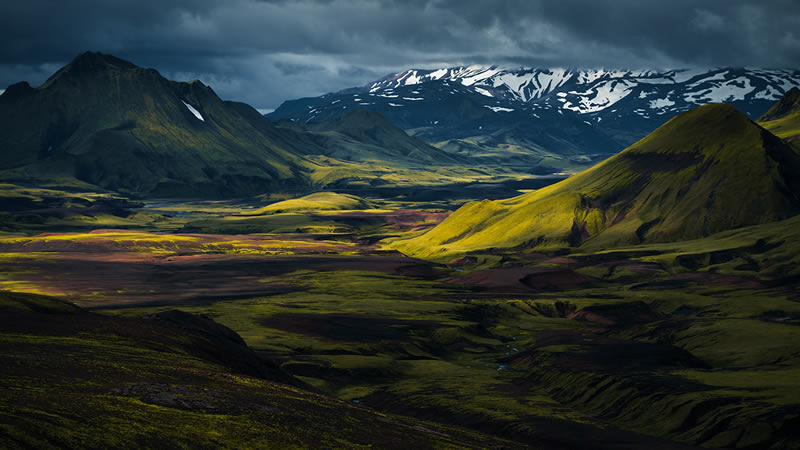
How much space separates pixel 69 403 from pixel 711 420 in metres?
74.2

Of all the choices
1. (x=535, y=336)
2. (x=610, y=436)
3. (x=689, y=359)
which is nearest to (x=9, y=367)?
(x=610, y=436)

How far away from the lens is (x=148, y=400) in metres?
58.8

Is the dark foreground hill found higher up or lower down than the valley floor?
higher up

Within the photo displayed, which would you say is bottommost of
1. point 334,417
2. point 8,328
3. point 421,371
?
point 421,371

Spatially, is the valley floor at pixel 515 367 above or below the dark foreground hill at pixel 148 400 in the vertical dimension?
below

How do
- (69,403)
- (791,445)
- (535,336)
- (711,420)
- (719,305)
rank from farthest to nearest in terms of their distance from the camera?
(719,305)
(535,336)
(711,420)
(791,445)
(69,403)

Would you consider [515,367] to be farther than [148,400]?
Yes

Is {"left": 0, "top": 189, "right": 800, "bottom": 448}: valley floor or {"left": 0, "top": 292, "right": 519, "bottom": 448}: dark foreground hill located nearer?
{"left": 0, "top": 292, "right": 519, "bottom": 448}: dark foreground hill

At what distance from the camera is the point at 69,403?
169 ft

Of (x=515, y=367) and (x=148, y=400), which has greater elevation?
(x=148, y=400)

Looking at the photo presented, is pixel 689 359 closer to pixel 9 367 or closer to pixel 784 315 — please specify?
pixel 784 315

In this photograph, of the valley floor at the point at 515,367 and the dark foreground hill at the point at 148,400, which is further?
the valley floor at the point at 515,367

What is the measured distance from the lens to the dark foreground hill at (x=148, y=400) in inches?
1880

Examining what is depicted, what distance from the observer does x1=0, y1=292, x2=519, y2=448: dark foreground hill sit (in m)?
47.8
